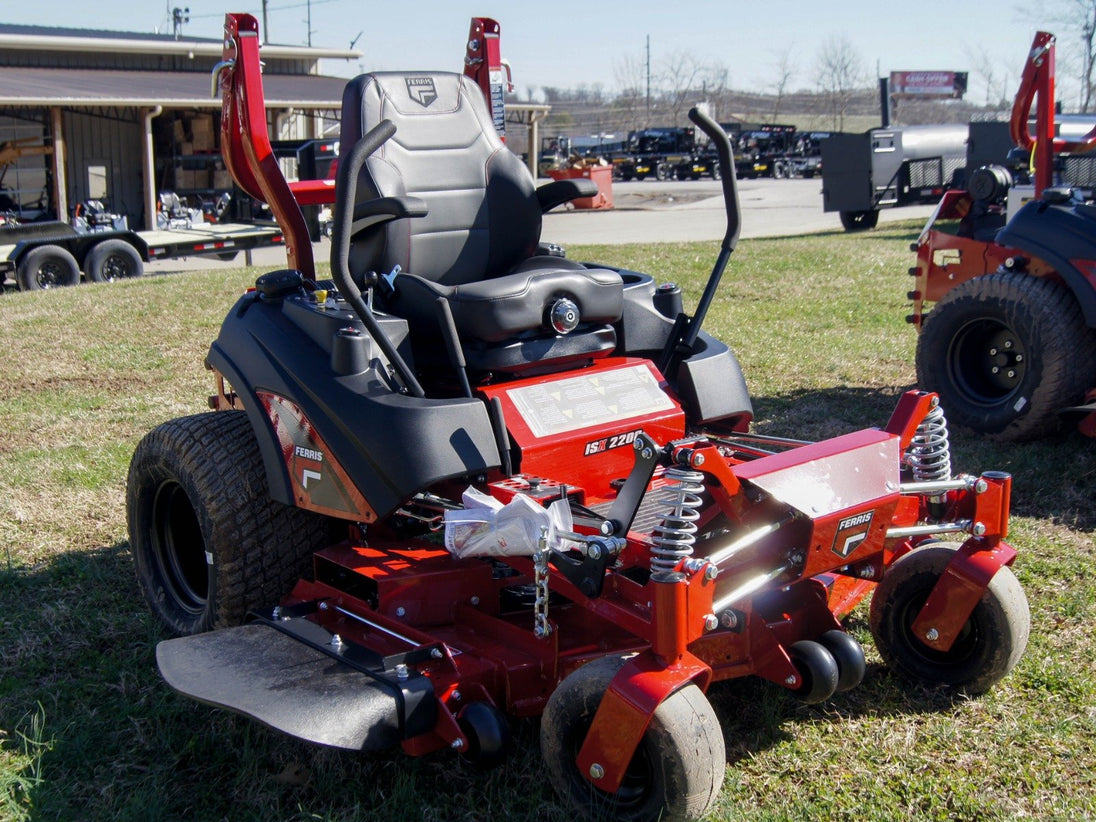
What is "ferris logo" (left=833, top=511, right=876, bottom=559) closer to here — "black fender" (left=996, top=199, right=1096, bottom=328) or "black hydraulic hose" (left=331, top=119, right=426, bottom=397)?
"black hydraulic hose" (left=331, top=119, right=426, bottom=397)

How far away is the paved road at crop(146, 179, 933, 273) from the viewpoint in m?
18.3

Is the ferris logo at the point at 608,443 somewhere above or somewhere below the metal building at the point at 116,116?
below

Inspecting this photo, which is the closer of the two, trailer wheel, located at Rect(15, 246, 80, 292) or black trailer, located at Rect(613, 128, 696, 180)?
trailer wheel, located at Rect(15, 246, 80, 292)

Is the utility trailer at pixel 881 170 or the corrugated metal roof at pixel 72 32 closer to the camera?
the utility trailer at pixel 881 170

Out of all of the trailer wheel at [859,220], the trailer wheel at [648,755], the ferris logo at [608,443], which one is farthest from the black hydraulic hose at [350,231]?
the trailer wheel at [859,220]

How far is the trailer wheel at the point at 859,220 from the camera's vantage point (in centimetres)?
1781

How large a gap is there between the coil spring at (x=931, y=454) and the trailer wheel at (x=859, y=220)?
49.6 ft

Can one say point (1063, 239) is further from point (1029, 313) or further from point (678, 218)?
point (678, 218)

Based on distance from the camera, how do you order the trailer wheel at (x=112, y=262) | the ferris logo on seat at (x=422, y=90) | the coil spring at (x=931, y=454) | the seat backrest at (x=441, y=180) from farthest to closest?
the trailer wheel at (x=112, y=262) → the ferris logo on seat at (x=422, y=90) → the seat backrest at (x=441, y=180) → the coil spring at (x=931, y=454)

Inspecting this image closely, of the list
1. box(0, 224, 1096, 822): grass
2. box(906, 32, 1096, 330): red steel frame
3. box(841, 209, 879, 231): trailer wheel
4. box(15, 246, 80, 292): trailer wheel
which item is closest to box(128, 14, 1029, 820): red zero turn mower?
box(0, 224, 1096, 822): grass

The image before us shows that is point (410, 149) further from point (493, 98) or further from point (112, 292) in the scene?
point (112, 292)

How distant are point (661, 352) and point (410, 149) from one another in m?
1.09

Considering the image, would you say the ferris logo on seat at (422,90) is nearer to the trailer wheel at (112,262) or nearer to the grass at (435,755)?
the grass at (435,755)

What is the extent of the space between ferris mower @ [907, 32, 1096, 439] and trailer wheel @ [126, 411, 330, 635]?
144 inches
